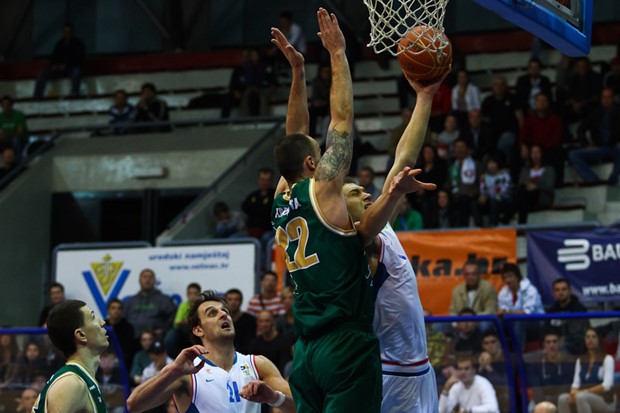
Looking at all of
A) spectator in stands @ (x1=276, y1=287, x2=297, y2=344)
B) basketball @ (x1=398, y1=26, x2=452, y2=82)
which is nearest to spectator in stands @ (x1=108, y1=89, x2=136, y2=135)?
spectator in stands @ (x1=276, y1=287, x2=297, y2=344)

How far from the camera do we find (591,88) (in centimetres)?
1733

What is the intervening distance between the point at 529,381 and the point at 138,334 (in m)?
6.17

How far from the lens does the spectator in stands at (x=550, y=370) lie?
987cm

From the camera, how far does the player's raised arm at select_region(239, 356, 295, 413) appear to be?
661cm

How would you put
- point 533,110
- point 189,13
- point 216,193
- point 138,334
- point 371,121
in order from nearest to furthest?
point 138,334
point 533,110
point 216,193
point 371,121
point 189,13

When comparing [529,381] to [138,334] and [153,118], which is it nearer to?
[138,334]

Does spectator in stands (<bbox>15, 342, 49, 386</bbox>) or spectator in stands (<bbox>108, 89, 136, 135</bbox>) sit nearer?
spectator in stands (<bbox>15, 342, 49, 386</bbox>)

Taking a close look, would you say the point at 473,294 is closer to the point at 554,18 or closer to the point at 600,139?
the point at 600,139

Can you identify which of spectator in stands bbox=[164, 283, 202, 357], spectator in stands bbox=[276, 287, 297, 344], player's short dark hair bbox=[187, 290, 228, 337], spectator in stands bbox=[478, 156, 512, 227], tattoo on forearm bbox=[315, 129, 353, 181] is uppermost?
tattoo on forearm bbox=[315, 129, 353, 181]

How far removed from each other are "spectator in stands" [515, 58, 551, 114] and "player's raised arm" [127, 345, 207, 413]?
1121 cm

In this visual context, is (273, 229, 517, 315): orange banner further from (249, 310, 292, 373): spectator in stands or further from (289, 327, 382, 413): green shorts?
(289, 327, 382, 413): green shorts

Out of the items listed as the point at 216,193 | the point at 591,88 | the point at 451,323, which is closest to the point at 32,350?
the point at 451,323

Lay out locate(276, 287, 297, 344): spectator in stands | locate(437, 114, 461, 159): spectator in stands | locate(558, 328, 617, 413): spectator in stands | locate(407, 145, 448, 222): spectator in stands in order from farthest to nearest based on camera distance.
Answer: locate(437, 114, 461, 159): spectator in stands
locate(407, 145, 448, 222): spectator in stands
locate(276, 287, 297, 344): spectator in stands
locate(558, 328, 617, 413): spectator in stands

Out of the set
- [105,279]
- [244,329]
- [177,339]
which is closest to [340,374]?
[244,329]
